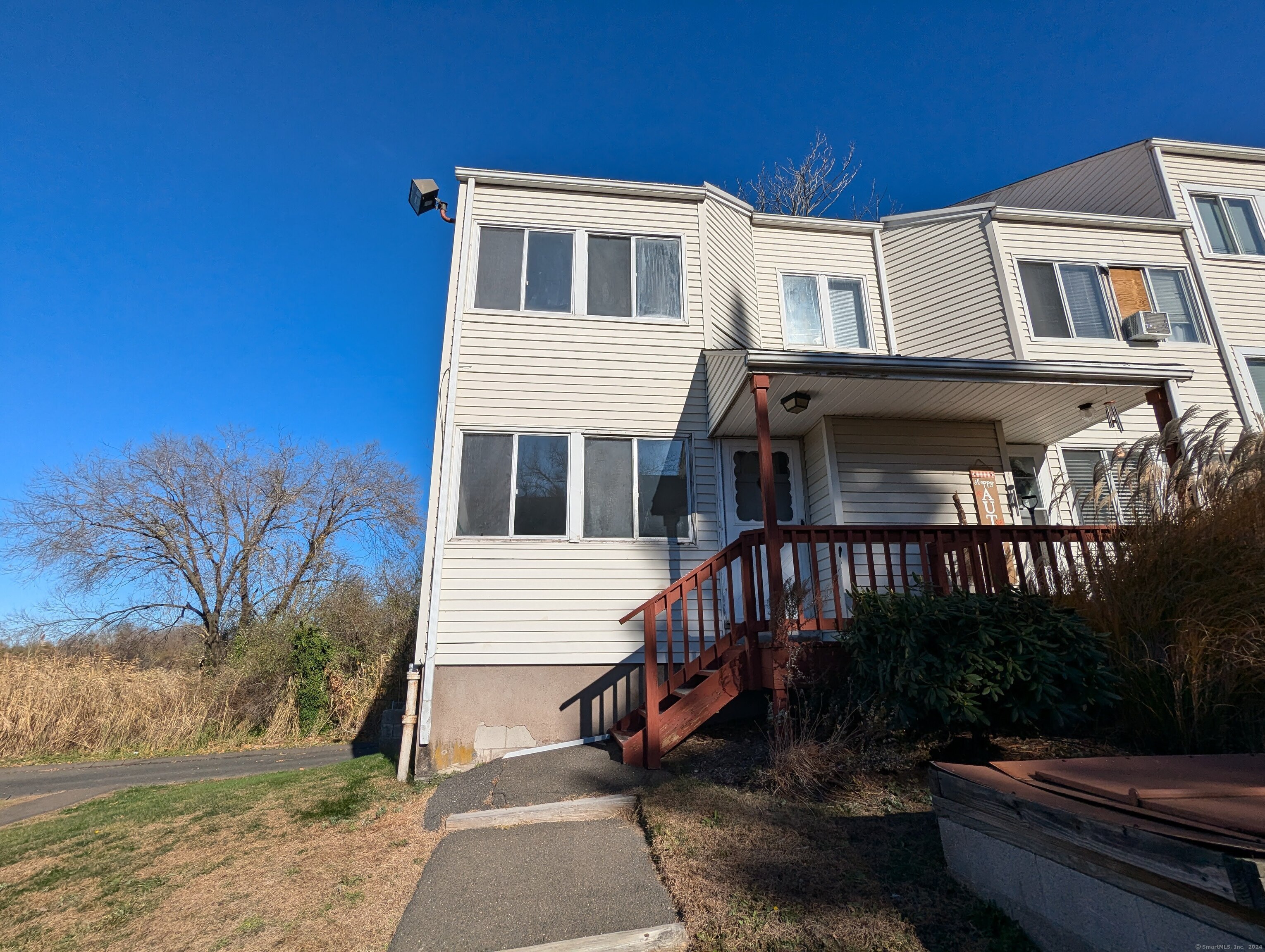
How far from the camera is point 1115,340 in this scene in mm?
9180

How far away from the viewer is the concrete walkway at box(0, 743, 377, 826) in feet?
24.9

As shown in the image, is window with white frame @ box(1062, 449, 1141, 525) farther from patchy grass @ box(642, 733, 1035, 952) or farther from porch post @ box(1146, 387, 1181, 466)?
patchy grass @ box(642, 733, 1035, 952)

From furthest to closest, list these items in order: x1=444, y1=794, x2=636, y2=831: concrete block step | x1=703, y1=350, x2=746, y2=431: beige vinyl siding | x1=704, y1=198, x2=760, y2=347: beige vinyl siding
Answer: x1=704, y1=198, x2=760, y2=347: beige vinyl siding < x1=703, y1=350, x2=746, y2=431: beige vinyl siding < x1=444, y1=794, x2=636, y2=831: concrete block step

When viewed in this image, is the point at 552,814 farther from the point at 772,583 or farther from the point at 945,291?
the point at 945,291

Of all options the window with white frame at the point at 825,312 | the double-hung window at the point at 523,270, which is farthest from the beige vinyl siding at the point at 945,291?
the double-hung window at the point at 523,270

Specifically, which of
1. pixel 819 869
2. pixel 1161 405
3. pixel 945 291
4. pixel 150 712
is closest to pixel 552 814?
pixel 819 869

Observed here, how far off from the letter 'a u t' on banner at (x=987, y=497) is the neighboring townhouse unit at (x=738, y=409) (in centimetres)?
3

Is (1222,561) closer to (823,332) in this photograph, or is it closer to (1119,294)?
(823,332)

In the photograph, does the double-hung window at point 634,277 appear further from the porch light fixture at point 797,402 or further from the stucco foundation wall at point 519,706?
the stucco foundation wall at point 519,706

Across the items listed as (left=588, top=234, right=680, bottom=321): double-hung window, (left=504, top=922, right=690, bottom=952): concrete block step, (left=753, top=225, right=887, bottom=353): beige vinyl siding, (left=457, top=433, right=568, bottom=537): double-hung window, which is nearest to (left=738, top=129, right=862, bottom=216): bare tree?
(left=753, top=225, right=887, bottom=353): beige vinyl siding

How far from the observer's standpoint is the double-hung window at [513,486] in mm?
7145

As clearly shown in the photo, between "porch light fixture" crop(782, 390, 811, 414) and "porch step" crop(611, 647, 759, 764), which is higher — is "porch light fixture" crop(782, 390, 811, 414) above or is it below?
above

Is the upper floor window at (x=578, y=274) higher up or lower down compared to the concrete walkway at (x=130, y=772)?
higher up

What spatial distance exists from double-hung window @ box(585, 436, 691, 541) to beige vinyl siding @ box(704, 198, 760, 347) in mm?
1846
